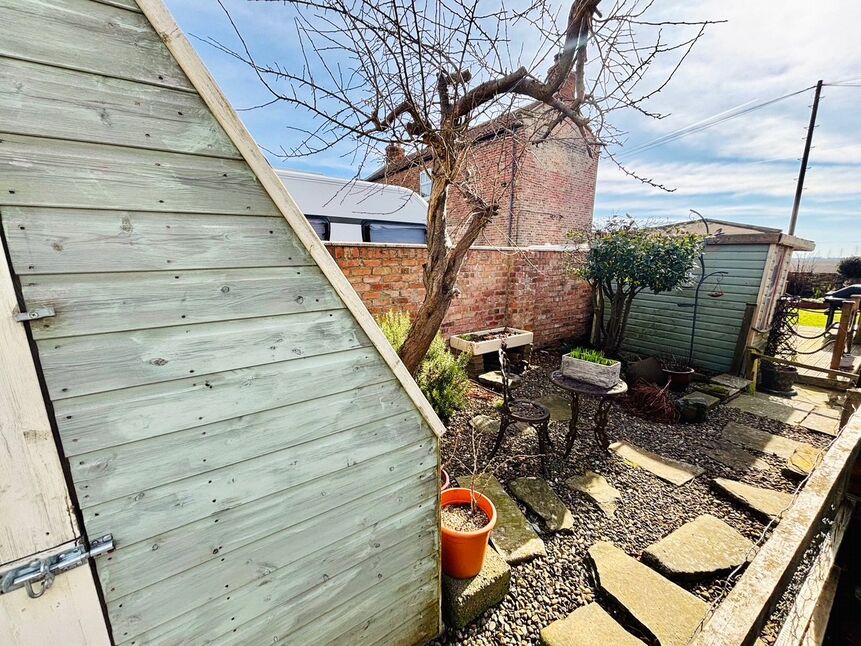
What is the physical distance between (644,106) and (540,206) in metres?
7.84

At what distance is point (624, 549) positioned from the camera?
8.32 feet

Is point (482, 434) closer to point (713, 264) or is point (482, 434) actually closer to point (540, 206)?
point (713, 264)

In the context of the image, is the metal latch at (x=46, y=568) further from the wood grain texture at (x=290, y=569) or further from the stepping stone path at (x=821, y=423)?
the stepping stone path at (x=821, y=423)

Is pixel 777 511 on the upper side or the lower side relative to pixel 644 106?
lower

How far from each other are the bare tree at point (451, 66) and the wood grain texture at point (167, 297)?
160cm

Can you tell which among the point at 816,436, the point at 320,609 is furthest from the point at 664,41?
the point at 816,436

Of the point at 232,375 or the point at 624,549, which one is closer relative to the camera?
the point at 232,375

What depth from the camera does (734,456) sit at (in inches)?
147

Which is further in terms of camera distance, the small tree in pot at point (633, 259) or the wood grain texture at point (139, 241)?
the small tree in pot at point (633, 259)

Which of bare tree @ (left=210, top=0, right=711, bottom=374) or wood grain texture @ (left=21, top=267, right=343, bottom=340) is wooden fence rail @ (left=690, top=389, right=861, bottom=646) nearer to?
wood grain texture @ (left=21, top=267, right=343, bottom=340)

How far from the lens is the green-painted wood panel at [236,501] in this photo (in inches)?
42.3

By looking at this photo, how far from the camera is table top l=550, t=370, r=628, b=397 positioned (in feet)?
11.0

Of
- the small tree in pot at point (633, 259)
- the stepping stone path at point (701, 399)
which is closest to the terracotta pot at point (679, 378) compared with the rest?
the stepping stone path at point (701, 399)

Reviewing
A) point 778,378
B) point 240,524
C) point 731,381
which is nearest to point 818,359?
point 778,378
